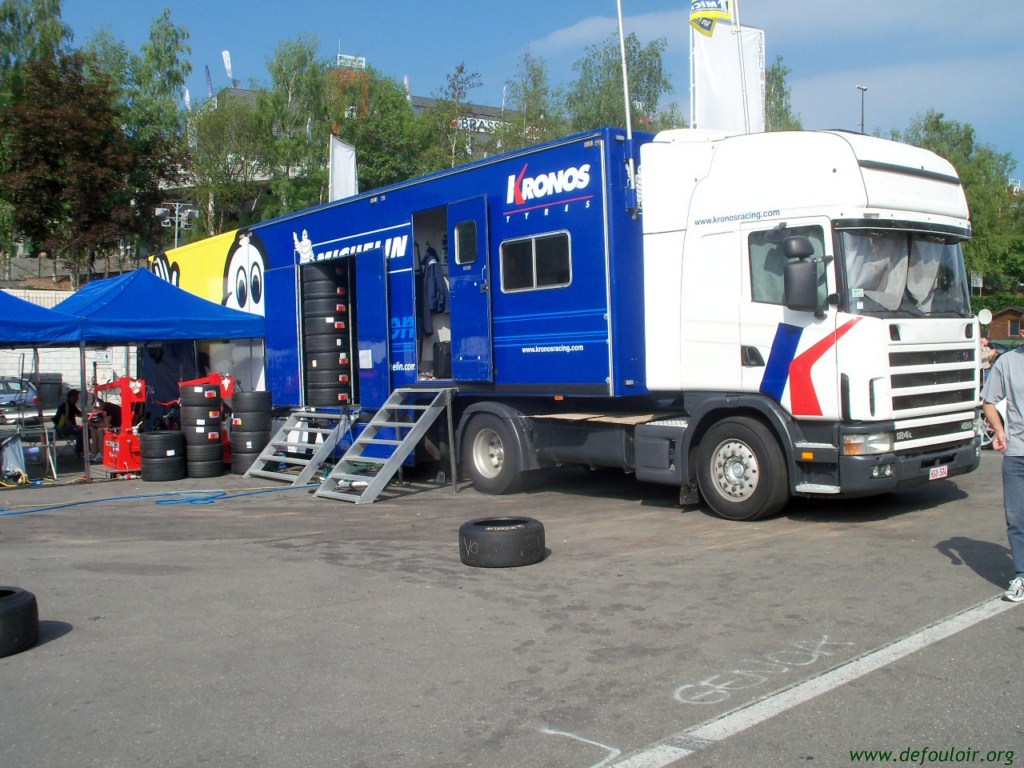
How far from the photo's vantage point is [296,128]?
45.1 meters

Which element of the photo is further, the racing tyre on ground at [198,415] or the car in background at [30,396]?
the car in background at [30,396]

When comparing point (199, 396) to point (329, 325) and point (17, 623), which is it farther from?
point (17, 623)

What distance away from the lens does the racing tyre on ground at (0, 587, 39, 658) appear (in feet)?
18.0

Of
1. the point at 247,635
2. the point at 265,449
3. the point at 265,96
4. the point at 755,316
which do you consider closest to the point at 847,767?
the point at 247,635

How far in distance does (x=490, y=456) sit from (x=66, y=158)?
23.7 metres

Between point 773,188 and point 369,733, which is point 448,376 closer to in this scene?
point 773,188

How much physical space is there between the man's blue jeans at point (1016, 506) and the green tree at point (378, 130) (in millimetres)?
37382

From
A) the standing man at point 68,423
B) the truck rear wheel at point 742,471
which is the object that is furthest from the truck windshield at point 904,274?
the standing man at point 68,423

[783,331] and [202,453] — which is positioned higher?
[783,331]

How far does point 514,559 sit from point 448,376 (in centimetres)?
525

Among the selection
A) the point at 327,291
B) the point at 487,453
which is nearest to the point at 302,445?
the point at 327,291

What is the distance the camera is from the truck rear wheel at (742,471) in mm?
8641

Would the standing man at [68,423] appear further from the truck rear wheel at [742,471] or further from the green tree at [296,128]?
the green tree at [296,128]

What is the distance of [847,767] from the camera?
376cm
